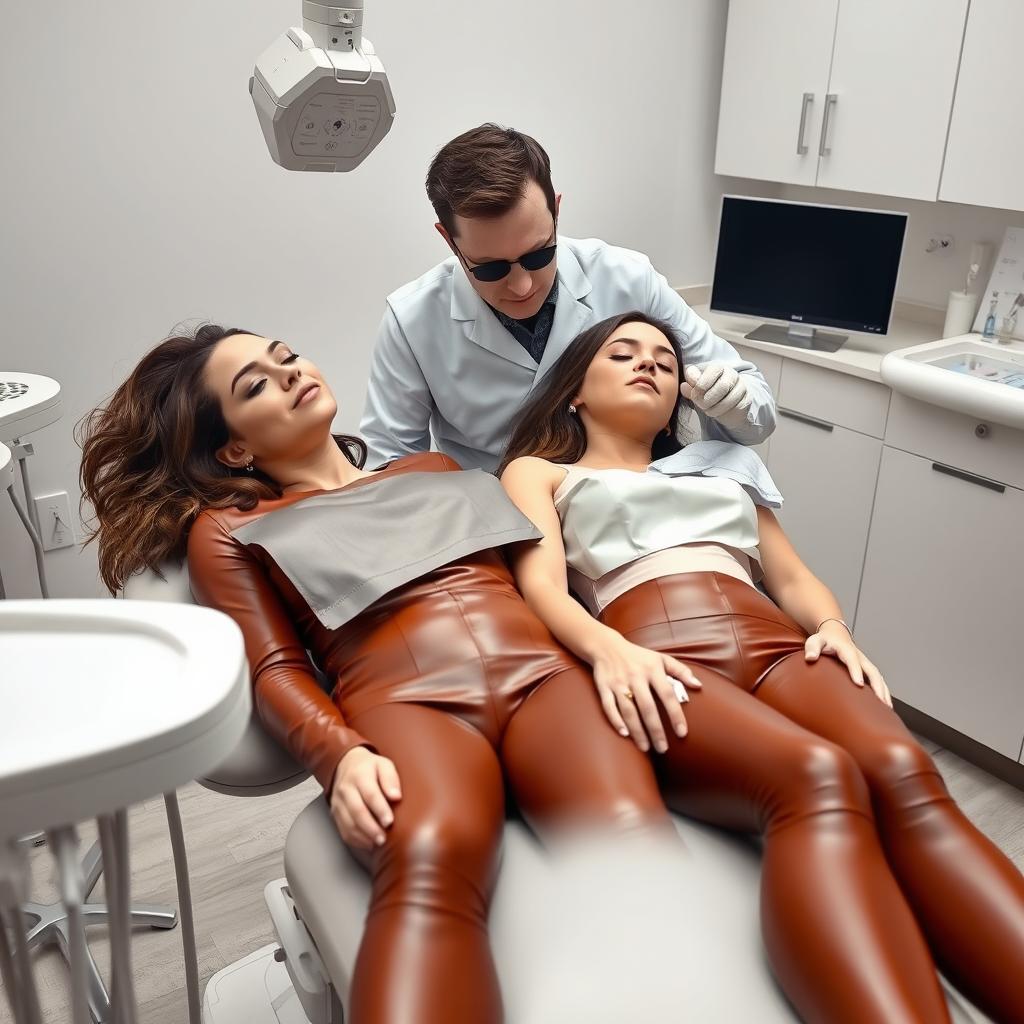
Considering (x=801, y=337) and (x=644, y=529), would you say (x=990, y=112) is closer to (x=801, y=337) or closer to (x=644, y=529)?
(x=801, y=337)

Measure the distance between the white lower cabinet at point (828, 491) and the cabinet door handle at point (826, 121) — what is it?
701 mm

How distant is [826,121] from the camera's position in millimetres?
2645

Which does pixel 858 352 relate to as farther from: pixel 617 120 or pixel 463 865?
pixel 463 865

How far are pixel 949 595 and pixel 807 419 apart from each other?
0.56 meters

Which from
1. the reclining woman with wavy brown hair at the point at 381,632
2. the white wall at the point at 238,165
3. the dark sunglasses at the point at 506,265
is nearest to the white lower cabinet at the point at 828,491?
the white wall at the point at 238,165

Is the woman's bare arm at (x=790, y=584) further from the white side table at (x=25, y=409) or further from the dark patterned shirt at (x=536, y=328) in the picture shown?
the white side table at (x=25, y=409)

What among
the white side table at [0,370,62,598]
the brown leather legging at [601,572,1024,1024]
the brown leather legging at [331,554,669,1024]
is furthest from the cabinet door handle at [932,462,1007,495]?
the white side table at [0,370,62,598]

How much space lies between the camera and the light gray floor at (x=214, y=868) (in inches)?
68.2

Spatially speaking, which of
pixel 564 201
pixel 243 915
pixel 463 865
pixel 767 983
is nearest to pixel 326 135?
pixel 463 865

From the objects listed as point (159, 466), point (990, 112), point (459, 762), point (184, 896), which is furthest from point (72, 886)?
point (990, 112)

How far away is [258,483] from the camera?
58.1 inches

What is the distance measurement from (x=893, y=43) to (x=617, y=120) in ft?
2.46

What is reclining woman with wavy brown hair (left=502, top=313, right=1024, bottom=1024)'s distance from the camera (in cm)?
96

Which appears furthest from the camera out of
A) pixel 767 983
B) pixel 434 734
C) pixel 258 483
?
pixel 258 483
